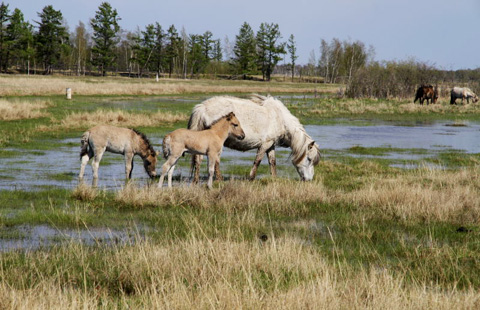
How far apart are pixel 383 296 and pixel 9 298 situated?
3416mm

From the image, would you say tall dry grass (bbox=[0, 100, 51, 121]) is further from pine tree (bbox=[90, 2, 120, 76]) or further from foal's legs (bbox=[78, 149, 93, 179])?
pine tree (bbox=[90, 2, 120, 76])

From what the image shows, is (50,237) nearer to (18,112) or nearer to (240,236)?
(240,236)

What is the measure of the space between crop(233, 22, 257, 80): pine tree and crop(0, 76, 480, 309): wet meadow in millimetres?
97221

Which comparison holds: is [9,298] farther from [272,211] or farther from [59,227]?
[272,211]

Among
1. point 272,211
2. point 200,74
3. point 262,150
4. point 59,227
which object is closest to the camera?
point 59,227

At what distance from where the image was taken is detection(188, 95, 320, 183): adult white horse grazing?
13391 millimetres

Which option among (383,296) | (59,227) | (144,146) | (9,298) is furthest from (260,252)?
(144,146)

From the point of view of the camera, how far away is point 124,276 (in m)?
5.71

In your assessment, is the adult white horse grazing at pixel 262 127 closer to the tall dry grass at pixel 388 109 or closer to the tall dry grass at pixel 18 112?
the tall dry grass at pixel 18 112

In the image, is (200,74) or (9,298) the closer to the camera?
(9,298)

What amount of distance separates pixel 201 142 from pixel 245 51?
107090 millimetres

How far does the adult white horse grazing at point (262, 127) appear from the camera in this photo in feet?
43.9

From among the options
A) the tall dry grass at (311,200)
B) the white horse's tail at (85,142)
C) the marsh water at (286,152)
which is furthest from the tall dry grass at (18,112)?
the tall dry grass at (311,200)

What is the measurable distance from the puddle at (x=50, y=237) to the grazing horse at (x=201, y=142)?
3.35 m
